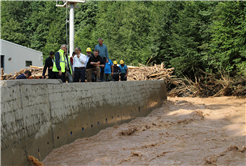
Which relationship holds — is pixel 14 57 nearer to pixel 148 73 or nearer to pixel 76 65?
pixel 148 73

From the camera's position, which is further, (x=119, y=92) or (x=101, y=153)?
(x=119, y=92)

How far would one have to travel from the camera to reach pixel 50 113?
191 inches

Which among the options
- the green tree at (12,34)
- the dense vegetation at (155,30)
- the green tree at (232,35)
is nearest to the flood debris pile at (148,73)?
the dense vegetation at (155,30)

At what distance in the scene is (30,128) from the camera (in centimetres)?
409

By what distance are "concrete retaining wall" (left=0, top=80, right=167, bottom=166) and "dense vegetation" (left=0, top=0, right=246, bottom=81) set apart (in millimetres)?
12754

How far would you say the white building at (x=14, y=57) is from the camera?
23750 mm

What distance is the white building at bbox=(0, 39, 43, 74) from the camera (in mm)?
23750

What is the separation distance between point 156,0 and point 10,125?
145ft

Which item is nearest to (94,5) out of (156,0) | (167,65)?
(156,0)

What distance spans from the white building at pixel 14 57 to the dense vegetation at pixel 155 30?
45.3ft

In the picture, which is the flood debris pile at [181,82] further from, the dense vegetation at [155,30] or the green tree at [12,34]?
the green tree at [12,34]

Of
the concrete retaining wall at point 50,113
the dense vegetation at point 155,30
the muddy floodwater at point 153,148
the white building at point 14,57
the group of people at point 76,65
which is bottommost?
the muddy floodwater at point 153,148

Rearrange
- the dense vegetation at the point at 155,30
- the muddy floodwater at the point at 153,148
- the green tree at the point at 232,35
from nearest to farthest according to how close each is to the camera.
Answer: the muddy floodwater at the point at 153,148
the green tree at the point at 232,35
the dense vegetation at the point at 155,30

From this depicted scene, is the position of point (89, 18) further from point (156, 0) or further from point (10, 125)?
point (10, 125)
